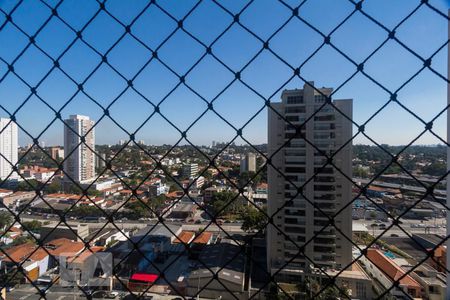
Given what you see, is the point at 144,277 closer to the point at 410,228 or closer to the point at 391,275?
the point at 391,275

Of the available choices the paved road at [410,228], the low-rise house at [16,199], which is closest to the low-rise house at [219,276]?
the paved road at [410,228]

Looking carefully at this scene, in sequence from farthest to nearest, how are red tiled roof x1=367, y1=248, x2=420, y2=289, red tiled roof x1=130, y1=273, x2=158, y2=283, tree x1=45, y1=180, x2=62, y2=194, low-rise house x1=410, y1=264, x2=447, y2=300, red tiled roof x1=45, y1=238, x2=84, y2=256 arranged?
tree x1=45, y1=180, x2=62, y2=194 → red tiled roof x1=45, y1=238, x2=84, y2=256 → red tiled roof x1=130, y1=273, x2=158, y2=283 → red tiled roof x1=367, y1=248, x2=420, y2=289 → low-rise house x1=410, y1=264, x2=447, y2=300

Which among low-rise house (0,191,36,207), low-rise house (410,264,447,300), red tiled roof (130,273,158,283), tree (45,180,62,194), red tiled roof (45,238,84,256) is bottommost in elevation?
red tiled roof (130,273,158,283)

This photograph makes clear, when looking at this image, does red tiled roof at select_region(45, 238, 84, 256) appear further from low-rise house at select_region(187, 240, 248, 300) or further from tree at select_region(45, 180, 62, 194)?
tree at select_region(45, 180, 62, 194)

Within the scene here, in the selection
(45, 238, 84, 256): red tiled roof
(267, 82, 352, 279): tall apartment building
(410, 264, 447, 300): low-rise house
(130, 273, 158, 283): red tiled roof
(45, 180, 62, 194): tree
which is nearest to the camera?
(410, 264, 447, 300): low-rise house

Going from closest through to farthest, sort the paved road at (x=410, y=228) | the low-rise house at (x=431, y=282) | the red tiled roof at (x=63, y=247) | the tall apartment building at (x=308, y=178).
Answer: the low-rise house at (x=431, y=282), the tall apartment building at (x=308, y=178), the red tiled roof at (x=63, y=247), the paved road at (x=410, y=228)

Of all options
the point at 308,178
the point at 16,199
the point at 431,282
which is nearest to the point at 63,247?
the point at 308,178

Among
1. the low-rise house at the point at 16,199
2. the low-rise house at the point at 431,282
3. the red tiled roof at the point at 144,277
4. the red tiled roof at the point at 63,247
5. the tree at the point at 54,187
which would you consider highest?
the tree at the point at 54,187

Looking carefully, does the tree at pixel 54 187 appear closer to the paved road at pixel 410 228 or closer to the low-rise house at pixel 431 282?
the paved road at pixel 410 228

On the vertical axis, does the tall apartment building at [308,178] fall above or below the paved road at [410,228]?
above

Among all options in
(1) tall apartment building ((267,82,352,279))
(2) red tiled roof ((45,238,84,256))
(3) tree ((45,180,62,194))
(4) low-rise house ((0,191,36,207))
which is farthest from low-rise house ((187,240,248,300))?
(3) tree ((45,180,62,194))
